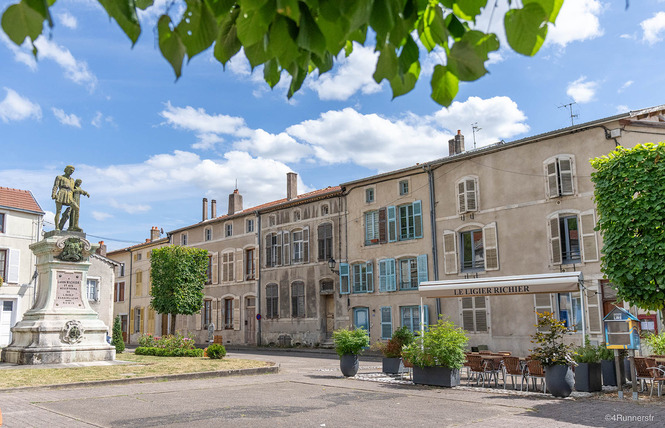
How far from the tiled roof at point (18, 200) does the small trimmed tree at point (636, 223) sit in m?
28.3

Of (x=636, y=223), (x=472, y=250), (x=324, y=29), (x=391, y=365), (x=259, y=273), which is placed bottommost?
(x=391, y=365)

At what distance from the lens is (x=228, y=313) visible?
35844mm

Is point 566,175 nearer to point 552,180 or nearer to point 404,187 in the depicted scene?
point 552,180

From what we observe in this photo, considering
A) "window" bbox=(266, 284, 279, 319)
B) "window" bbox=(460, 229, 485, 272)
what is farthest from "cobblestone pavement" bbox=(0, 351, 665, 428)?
"window" bbox=(266, 284, 279, 319)

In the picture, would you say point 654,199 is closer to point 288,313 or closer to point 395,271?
point 395,271

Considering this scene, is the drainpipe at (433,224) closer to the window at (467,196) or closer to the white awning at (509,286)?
the window at (467,196)

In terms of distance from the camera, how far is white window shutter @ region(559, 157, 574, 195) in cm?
2069

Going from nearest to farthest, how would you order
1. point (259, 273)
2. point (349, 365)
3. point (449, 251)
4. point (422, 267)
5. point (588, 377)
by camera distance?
point (588, 377)
point (349, 365)
point (449, 251)
point (422, 267)
point (259, 273)

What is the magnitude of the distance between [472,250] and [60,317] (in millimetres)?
15274

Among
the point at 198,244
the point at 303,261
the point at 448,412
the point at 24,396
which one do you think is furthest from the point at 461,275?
the point at 198,244

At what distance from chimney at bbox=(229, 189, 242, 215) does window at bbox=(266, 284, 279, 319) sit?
22.9 feet

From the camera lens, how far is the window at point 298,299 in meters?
30.8

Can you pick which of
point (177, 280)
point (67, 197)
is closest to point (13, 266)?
point (177, 280)

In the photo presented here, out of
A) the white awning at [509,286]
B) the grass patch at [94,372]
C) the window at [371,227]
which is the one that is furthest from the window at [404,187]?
the grass patch at [94,372]
